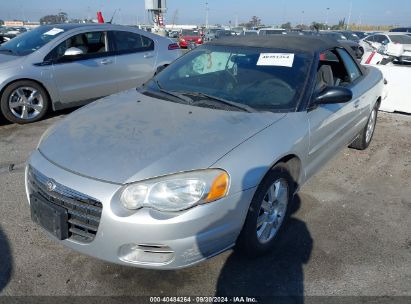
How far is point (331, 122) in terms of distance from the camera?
344 centimetres

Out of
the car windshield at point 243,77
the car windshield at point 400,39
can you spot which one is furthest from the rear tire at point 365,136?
the car windshield at point 400,39

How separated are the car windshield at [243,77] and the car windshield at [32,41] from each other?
318cm

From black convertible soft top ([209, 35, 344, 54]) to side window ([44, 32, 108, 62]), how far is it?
3078mm

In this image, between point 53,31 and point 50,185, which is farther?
point 53,31

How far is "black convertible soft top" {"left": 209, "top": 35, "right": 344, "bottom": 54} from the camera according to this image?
3498mm

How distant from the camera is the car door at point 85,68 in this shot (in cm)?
595

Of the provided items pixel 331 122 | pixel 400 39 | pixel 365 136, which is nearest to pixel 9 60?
pixel 331 122

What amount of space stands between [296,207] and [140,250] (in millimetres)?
1828

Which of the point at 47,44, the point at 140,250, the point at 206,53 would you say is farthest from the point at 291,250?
the point at 47,44

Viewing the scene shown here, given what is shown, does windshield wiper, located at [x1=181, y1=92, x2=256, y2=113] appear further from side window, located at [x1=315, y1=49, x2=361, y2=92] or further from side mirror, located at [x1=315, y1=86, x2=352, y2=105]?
side window, located at [x1=315, y1=49, x2=361, y2=92]

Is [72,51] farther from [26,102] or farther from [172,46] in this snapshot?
[172,46]

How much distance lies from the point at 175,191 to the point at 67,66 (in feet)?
15.1

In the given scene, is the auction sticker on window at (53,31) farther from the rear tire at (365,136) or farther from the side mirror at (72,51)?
the rear tire at (365,136)

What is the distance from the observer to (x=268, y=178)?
2.57 meters
